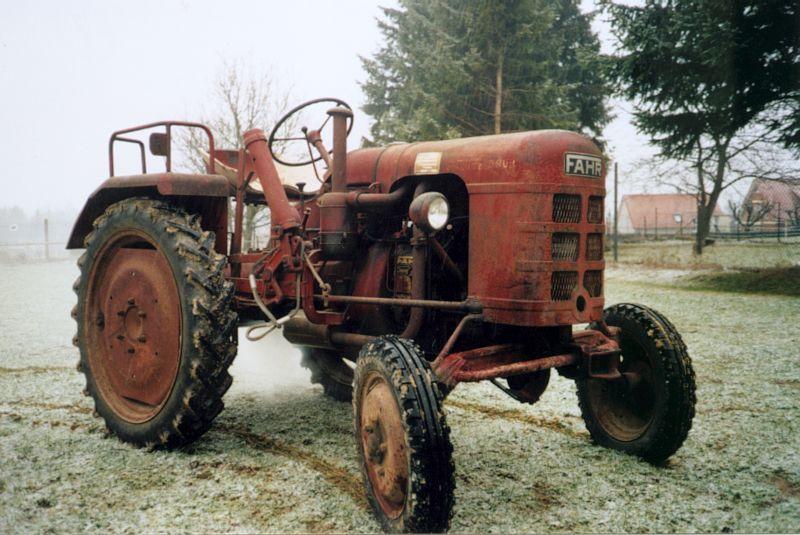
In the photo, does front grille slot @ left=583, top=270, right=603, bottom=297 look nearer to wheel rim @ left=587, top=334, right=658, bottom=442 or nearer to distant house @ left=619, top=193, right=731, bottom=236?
wheel rim @ left=587, top=334, right=658, bottom=442

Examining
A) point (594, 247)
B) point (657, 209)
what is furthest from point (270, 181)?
point (657, 209)

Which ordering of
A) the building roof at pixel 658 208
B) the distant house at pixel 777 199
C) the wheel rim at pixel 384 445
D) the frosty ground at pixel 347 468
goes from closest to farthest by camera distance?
the wheel rim at pixel 384 445 < the frosty ground at pixel 347 468 < the distant house at pixel 777 199 < the building roof at pixel 658 208

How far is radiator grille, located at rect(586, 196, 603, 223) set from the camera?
122 inches

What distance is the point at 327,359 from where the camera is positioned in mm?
4766

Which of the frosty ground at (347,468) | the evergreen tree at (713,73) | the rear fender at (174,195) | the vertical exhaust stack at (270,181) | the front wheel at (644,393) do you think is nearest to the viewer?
the frosty ground at (347,468)

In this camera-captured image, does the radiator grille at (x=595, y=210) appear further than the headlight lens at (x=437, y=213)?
Yes

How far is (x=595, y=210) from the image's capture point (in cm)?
312

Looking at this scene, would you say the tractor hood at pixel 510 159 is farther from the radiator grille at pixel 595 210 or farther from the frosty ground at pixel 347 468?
the frosty ground at pixel 347 468

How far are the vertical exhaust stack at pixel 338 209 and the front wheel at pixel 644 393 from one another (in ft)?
5.15

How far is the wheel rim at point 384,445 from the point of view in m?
2.57

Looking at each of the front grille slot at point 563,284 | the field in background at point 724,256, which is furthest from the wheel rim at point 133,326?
the field in background at point 724,256

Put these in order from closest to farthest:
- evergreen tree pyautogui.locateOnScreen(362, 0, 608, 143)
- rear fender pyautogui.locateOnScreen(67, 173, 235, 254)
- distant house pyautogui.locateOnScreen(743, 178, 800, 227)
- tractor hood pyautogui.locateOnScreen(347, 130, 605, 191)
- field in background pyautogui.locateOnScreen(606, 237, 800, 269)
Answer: tractor hood pyautogui.locateOnScreen(347, 130, 605, 191)
rear fender pyautogui.locateOnScreen(67, 173, 235, 254)
distant house pyautogui.locateOnScreen(743, 178, 800, 227)
field in background pyautogui.locateOnScreen(606, 237, 800, 269)
evergreen tree pyautogui.locateOnScreen(362, 0, 608, 143)

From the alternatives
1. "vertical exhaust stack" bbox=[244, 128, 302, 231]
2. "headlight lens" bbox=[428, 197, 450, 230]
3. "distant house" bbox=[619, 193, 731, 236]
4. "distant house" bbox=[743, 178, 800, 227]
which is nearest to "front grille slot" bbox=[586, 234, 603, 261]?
"headlight lens" bbox=[428, 197, 450, 230]

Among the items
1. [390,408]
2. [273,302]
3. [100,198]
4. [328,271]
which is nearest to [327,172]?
[328,271]
